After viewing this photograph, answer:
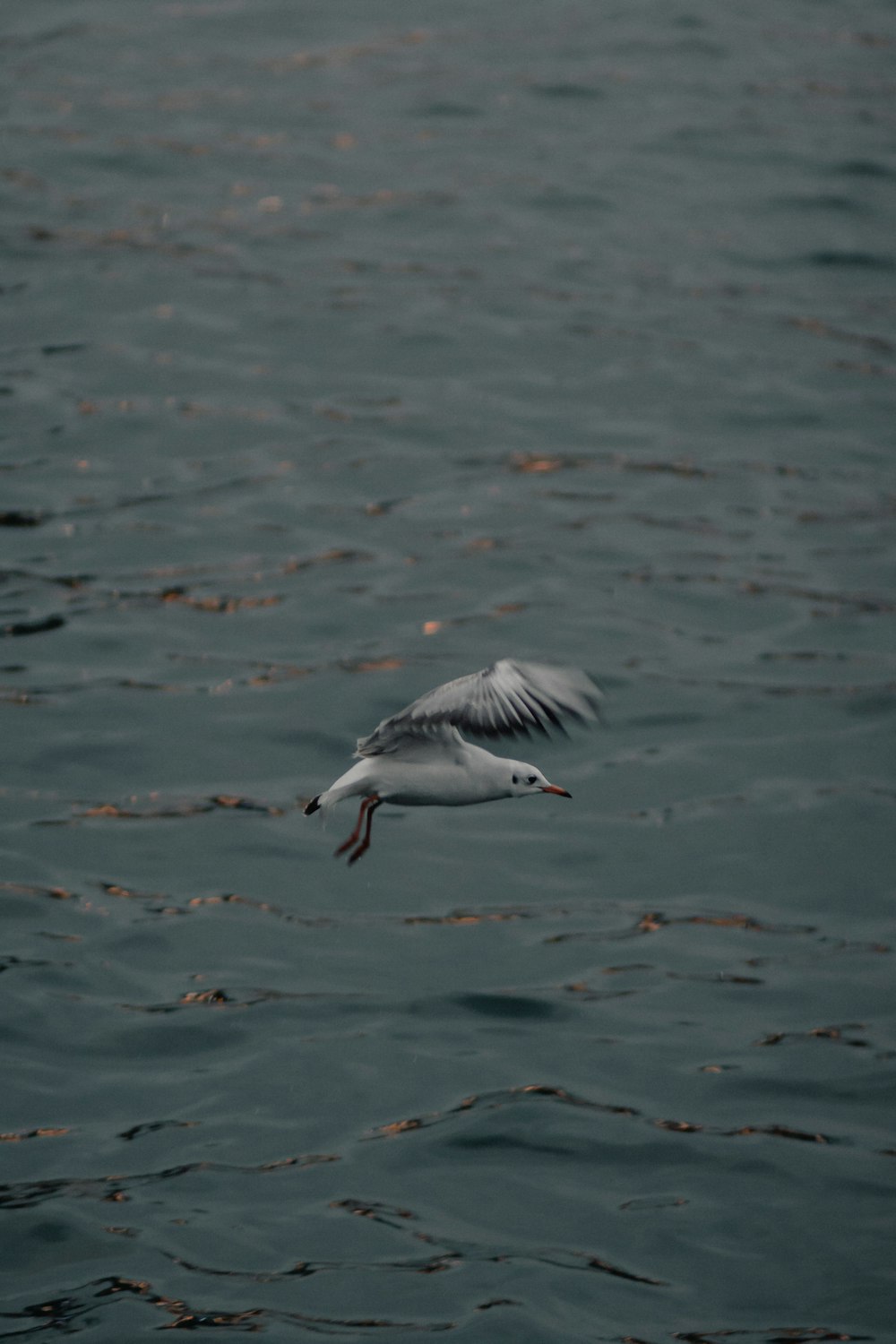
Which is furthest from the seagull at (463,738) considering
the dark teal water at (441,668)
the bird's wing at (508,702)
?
the dark teal water at (441,668)

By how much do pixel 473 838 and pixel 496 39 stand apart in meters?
15.4

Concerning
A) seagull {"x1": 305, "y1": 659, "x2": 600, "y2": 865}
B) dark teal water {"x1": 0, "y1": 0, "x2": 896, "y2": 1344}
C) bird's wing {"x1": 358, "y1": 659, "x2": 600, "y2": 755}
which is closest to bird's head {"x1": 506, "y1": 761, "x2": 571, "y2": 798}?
seagull {"x1": 305, "y1": 659, "x2": 600, "y2": 865}

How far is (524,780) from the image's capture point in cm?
898

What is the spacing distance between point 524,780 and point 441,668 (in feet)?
15.3

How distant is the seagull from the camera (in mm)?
8375

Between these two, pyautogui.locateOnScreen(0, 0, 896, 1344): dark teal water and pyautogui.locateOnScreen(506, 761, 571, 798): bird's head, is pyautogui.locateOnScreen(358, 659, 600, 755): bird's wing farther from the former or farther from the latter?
pyautogui.locateOnScreen(0, 0, 896, 1344): dark teal water

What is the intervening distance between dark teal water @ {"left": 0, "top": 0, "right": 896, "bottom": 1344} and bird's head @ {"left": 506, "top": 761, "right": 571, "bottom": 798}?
1.94m

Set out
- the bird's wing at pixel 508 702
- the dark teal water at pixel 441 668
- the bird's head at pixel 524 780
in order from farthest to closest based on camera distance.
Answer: the dark teal water at pixel 441 668 → the bird's head at pixel 524 780 → the bird's wing at pixel 508 702

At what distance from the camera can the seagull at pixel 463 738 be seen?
8.38 m

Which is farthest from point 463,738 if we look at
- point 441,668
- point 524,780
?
point 441,668

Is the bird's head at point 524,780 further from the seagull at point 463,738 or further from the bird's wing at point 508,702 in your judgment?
the bird's wing at point 508,702

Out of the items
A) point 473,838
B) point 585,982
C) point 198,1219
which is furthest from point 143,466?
point 198,1219

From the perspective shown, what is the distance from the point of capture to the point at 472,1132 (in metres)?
9.90

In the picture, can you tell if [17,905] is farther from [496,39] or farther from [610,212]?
[496,39]
